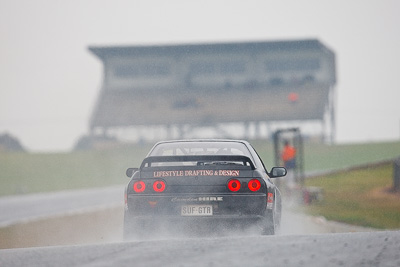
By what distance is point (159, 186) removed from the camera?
931cm

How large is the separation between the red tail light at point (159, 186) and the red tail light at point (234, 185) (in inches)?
30.0

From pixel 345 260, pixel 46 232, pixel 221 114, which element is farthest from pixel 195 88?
pixel 345 260

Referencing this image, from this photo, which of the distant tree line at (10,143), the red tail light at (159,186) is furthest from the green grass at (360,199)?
the distant tree line at (10,143)

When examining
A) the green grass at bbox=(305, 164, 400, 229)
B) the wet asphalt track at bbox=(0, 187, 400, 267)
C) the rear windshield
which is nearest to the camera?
the wet asphalt track at bbox=(0, 187, 400, 267)

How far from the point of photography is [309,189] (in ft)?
78.0

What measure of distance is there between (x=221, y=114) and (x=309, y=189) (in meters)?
36.6

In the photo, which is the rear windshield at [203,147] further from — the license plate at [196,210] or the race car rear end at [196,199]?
the license plate at [196,210]

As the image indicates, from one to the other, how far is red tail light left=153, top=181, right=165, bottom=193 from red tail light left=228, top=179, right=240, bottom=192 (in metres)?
0.76

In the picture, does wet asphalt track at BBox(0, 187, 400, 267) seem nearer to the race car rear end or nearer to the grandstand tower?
the race car rear end

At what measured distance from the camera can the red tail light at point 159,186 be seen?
9.30 metres

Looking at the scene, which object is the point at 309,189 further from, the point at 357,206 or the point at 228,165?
the point at 228,165

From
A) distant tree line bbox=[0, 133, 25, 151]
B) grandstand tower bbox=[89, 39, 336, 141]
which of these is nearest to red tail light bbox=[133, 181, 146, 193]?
grandstand tower bbox=[89, 39, 336, 141]

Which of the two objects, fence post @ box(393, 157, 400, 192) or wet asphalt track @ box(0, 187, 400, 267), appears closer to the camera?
wet asphalt track @ box(0, 187, 400, 267)

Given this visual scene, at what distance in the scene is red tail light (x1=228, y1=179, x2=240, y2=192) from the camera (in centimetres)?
930
